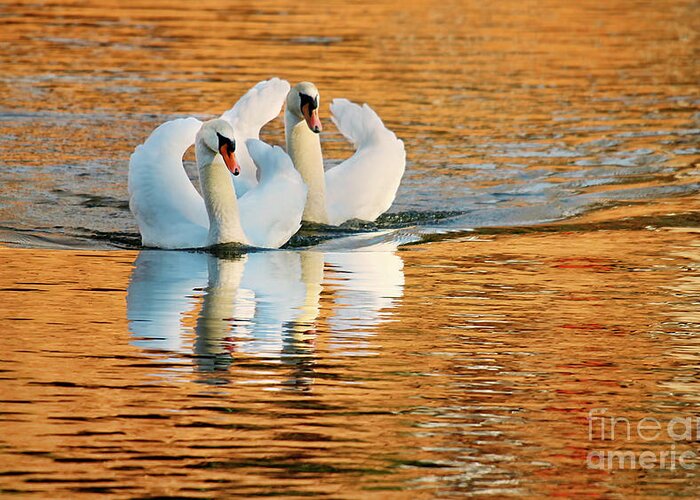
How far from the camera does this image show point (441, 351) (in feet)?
27.0

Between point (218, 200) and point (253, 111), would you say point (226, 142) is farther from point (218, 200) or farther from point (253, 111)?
point (253, 111)

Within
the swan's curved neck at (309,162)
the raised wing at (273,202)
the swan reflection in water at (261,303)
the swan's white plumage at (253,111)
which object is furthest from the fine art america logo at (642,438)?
the swan's white plumage at (253,111)

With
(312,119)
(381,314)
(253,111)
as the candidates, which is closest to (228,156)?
(312,119)

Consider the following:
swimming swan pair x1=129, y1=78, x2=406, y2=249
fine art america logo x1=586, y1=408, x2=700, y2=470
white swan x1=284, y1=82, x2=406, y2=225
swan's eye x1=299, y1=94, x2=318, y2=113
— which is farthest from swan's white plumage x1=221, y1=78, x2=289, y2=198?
fine art america logo x1=586, y1=408, x2=700, y2=470

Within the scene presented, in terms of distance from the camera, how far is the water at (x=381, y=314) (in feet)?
21.1

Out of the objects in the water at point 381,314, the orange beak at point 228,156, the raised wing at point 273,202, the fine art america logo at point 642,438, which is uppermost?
the orange beak at point 228,156

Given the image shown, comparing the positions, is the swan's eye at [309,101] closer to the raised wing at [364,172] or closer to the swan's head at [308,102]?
the swan's head at [308,102]

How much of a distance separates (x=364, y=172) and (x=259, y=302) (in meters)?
3.95

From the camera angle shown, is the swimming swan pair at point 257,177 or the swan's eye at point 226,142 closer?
the swan's eye at point 226,142

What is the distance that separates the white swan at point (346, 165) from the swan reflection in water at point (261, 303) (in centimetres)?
124

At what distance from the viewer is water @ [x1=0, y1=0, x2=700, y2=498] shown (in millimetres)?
6422

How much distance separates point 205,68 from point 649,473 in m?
17.4

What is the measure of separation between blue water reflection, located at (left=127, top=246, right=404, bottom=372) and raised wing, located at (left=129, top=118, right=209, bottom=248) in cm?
15

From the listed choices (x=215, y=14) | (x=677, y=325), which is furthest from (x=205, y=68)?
(x=677, y=325)
